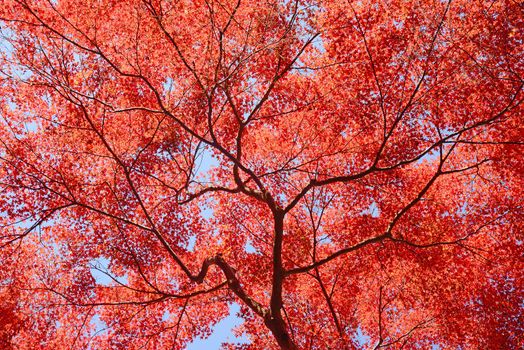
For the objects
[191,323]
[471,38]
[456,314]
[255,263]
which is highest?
[471,38]

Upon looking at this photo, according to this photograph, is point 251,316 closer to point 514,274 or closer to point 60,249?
point 60,249

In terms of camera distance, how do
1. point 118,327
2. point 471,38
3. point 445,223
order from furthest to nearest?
point 445,223, point 118,327, point 471,38

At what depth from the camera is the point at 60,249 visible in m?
14.1

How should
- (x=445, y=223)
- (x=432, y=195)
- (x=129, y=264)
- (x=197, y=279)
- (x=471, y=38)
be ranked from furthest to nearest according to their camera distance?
1. (x=432, y=195)
2. (x=445, y=223)
3. (x=129, y=264)
4. (x=471, y=38)
5. (x=197, y=279)

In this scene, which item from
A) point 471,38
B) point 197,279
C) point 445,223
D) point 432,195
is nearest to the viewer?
point 197,279

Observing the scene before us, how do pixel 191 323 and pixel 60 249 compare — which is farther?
pixel 60 249

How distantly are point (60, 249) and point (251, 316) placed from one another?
7.66m

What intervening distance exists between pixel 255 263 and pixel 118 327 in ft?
16.9

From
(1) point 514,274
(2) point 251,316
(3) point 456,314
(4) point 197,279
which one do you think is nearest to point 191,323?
(2) point 251,316

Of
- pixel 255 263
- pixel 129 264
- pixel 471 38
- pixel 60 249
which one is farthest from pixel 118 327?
pixel 471 38

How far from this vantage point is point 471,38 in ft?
35.6

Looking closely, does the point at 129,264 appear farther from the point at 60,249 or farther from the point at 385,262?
the point at 385,262

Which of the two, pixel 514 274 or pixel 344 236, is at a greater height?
pixel 344 236

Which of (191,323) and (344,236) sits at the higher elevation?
(344,236)
